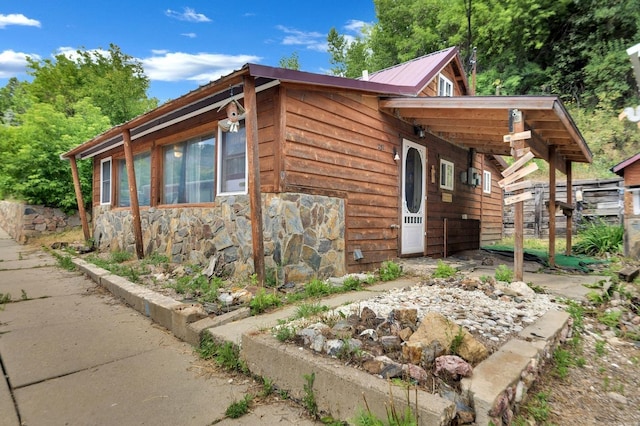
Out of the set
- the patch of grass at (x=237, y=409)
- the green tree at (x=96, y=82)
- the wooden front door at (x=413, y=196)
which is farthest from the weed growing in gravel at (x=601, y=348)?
the green tree at (x=96, y=82)

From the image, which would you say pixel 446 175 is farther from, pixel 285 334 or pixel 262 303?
pixel 285 334

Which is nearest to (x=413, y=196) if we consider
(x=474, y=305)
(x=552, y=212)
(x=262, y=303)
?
(x=552, y=212)

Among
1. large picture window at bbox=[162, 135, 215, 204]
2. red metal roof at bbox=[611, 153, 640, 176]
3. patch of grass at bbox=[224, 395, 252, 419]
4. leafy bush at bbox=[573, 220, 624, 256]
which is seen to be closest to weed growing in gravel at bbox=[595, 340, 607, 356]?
patch of grass at bbox=[224, 395, 252, 419]

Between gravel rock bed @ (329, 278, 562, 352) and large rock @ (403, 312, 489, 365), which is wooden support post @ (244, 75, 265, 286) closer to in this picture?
gravel rock bed @ (329, 278, 562, 352)

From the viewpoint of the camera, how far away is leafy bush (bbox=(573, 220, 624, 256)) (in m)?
8.34

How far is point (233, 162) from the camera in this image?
17.6ft

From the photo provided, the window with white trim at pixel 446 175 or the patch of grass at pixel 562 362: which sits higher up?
the window with white trim at pixel 446 175

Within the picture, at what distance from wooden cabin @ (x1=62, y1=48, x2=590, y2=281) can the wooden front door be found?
0.04 meters

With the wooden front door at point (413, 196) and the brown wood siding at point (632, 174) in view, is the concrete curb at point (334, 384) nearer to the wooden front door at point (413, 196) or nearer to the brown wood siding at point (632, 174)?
the wooden front door at point (413, 196)

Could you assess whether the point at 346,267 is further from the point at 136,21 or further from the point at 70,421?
the point at 136,21

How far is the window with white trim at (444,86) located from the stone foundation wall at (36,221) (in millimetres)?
12960

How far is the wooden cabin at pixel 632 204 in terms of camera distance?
23.9ft

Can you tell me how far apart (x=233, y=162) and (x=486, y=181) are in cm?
952

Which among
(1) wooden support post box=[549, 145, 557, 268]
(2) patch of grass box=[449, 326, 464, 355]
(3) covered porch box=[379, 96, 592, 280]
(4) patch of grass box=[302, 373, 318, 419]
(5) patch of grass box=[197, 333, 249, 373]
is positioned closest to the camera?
(4) patch of grass box=[302, 373, 318, 419]
